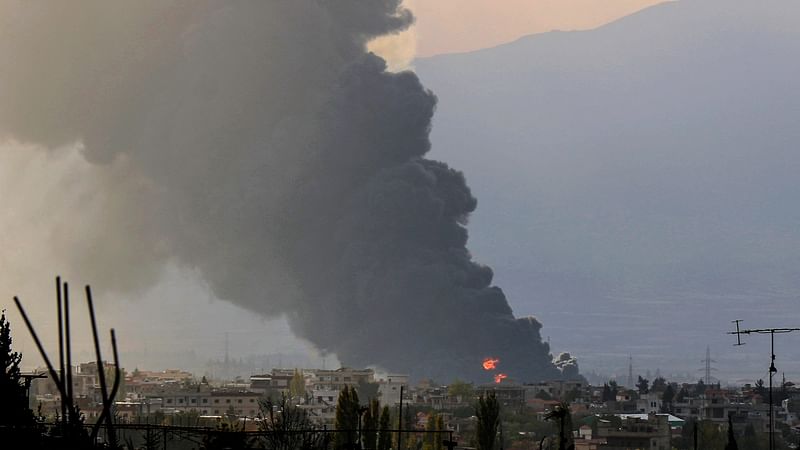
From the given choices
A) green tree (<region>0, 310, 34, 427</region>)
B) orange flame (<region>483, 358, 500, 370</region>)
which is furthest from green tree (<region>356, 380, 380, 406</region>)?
green tree (<region>0, 310, 34, 427</region>)

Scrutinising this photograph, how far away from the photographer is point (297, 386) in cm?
17850

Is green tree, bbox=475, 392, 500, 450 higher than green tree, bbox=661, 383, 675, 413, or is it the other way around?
green tree, bbox=661, 383, 675, 413

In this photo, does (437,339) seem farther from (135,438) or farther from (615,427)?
(135,438)

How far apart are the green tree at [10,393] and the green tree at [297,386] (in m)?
130

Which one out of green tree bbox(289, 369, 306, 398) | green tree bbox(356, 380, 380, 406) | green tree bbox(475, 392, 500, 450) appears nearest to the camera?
green tree bbox(475, 392, 500, 450)

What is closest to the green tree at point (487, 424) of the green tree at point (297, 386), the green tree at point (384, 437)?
the green tree at point (384, 437)

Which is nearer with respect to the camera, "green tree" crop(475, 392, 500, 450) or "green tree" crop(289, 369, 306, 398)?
"green tree" crop(475, 392, 500, 450)

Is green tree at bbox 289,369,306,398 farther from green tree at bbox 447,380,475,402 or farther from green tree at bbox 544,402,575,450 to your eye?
green tree at bbox 544,402,575,450

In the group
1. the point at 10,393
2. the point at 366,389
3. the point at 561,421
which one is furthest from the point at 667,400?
the point at 10,393

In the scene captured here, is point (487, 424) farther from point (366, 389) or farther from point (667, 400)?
point (667, 400)

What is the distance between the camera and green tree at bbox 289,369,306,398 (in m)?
174

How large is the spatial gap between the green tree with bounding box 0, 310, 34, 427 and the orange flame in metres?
154

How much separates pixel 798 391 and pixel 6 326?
14365cm

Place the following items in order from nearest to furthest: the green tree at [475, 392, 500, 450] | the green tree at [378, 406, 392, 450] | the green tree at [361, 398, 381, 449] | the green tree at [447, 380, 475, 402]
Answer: the green tree at [378, 406, 392, 450], the green tree at [361, 398, 381, 449], the green tree at [475, 392, 500, 450], the green tree at [447, 380, 475, 402]
